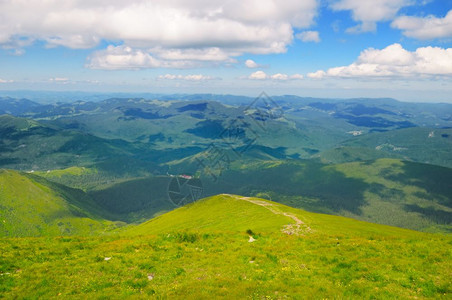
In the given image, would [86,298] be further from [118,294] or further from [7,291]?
[7,291]

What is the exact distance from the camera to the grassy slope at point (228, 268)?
21.8 meters

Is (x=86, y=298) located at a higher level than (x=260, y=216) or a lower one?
higher

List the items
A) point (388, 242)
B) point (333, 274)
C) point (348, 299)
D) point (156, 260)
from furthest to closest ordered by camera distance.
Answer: point (388, 242), point (156, 260), point (333, 274), point (348, 299)

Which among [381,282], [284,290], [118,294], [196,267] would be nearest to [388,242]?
[381,282]

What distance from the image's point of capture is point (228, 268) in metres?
27.0

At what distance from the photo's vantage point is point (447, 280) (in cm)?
2272

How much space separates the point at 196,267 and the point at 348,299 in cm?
1500

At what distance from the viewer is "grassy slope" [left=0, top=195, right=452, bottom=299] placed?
21.8 meters

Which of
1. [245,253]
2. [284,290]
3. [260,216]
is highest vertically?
[284,290]

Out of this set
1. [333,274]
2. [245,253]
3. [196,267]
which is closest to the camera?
[333,274]

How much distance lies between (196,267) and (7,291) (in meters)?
16.8

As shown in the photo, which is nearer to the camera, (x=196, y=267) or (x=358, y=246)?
(x=196, y=267)

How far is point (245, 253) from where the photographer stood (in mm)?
31766

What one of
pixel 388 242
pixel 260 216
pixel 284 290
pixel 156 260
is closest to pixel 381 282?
pixel 284 290
